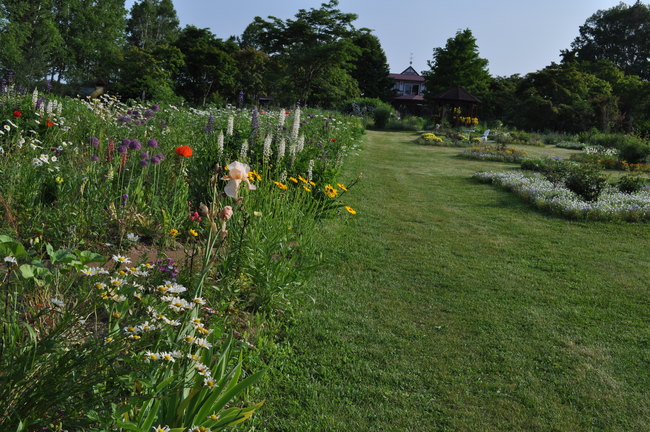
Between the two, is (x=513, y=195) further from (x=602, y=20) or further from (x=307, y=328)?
(x=602, y=20)

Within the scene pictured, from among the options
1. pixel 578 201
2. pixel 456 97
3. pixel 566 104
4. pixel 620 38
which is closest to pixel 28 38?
pixel 456 97

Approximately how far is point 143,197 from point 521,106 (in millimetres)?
26451

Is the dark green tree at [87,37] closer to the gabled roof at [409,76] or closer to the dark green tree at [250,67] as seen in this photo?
the dark green tree at [250,67]

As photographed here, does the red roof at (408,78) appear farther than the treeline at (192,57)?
Yes

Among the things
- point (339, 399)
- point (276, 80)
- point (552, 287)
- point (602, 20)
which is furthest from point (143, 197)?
point (602, 20)

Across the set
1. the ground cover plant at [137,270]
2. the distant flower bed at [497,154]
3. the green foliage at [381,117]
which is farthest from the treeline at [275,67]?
the ground cover plant at [137,270]

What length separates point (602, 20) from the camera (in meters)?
54.6

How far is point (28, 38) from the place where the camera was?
3653 centimetres

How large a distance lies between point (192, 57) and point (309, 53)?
9384mm

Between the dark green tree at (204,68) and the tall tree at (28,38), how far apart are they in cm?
988

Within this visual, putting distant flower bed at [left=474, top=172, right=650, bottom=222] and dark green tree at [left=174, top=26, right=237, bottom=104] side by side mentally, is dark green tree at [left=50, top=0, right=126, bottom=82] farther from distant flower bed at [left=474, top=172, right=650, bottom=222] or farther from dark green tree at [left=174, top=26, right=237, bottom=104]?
distant flower bed at [left=474, top=172, right=650, bottom=222]

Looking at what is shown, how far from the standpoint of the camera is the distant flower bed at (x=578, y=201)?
7.15 metres

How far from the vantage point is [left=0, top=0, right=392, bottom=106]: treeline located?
101 ft

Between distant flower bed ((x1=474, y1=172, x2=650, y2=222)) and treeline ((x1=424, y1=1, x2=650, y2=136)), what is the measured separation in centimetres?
1616
